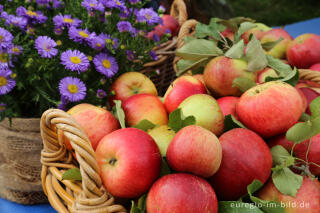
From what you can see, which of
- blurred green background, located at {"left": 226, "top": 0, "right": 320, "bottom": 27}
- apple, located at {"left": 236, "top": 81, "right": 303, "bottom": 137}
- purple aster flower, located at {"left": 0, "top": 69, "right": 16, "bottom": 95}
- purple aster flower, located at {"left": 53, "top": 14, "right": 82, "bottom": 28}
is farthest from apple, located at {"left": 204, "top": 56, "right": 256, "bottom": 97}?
blurred green background, located at {"left": 226, "top": 0, "right": 320, "bottom": 27}

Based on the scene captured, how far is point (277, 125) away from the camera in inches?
23.3

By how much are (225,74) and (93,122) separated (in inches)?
13.0

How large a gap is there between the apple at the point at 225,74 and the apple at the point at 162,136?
0.19 meters

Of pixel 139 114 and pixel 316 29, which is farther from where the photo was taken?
pixel 316 29

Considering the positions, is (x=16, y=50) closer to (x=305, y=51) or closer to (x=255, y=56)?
(x=255, y=56)

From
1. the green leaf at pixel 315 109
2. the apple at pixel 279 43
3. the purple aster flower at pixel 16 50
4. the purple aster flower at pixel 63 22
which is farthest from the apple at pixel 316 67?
the purple aster flower at pixel 16 50

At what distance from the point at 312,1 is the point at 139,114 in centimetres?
364

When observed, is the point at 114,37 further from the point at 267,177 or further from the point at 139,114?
the point at 267,177

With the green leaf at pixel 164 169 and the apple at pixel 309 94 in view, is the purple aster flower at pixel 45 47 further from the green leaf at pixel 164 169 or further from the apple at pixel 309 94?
the apple at pixel 309 94

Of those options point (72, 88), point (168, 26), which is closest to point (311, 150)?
point (72, 88)

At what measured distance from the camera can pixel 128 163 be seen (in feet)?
1.71

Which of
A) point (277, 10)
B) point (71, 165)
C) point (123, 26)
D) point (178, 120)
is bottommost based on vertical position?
point (277, 10)

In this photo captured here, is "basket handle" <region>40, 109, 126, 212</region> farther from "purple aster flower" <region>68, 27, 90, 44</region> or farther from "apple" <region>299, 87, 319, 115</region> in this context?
"apple" <region>299, 87, 319, 115</region>

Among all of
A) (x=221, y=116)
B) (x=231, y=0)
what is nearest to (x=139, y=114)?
(x=221, y=116)
